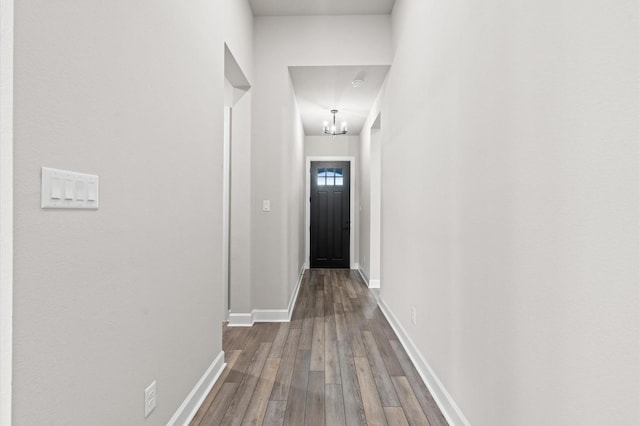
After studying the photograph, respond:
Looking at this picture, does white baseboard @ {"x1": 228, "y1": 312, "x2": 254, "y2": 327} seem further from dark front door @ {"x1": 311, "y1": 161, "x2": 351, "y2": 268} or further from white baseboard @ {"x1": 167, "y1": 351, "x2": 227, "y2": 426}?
dark front door @ {"x1": 311, "y1": 161, "x2": 351, "y2": 268}

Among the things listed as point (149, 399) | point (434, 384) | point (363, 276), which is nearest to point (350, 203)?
point (363, 276)

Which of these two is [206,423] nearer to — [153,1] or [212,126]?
[212,126]

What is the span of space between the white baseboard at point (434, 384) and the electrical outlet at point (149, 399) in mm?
1377

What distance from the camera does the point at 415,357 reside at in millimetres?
2490

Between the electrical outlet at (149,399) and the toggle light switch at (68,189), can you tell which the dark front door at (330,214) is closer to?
the electrical outlet at (149,399)

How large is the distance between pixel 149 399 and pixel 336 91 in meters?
3.70

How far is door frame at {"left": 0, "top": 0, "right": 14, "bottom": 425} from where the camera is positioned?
0.79m

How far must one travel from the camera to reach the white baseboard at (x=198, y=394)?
1.71 metres

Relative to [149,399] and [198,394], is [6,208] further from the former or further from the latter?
[198,394]

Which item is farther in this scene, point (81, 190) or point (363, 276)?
point (363, 276)

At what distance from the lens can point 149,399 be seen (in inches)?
55.9

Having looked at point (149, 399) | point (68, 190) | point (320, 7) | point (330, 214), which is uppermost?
Result: point (320, 7)

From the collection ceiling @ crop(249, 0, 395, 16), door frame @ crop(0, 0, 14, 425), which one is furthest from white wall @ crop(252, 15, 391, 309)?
Result: door frame @ crop(0, 0, 14, 425)

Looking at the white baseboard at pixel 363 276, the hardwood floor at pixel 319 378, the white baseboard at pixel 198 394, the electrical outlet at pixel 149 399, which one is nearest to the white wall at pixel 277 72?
the hardwood floor at pixel 319 378
